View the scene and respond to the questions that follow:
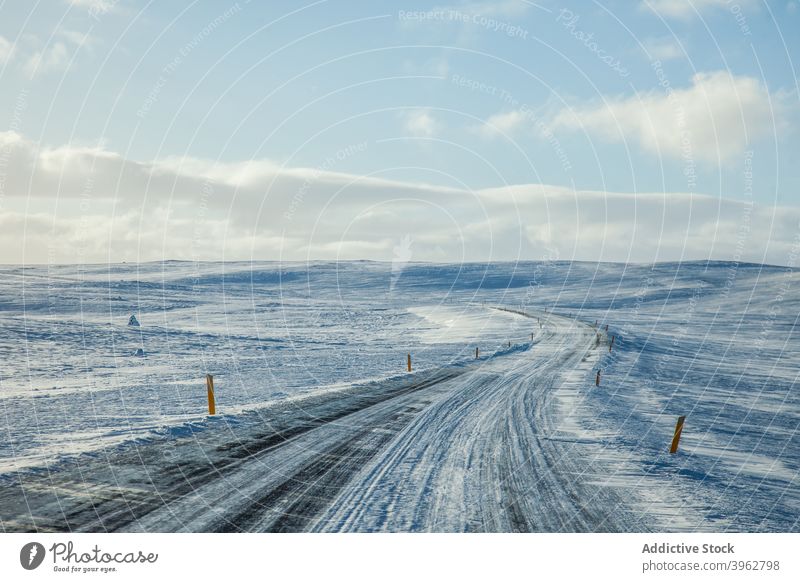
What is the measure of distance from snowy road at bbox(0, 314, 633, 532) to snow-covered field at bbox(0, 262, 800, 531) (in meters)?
0.04

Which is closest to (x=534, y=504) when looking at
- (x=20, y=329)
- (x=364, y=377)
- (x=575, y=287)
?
(x=364, y=377)

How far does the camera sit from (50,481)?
25.3 ft

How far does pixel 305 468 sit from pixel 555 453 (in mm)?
5094

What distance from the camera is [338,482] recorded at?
8.11 metres

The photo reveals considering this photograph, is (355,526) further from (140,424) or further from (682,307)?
(682,307)
